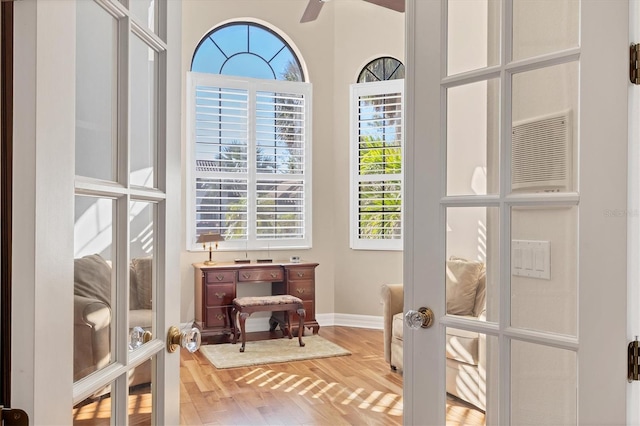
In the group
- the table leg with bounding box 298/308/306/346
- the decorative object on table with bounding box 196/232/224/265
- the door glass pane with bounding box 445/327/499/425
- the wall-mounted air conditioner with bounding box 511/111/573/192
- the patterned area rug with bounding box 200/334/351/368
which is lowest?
the patterned area rug with bounding box 200/334/351/368

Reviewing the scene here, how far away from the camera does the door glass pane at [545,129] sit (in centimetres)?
130

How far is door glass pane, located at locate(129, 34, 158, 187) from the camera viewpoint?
1192mm

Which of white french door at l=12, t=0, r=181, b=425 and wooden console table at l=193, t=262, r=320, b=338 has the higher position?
white french door at l=12, t=0, r=181, b=425

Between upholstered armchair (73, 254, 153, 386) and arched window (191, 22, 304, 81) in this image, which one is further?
arched window (191, 22, 304, 81)

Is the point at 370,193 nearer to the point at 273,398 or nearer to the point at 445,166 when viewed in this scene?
the point at 273,398

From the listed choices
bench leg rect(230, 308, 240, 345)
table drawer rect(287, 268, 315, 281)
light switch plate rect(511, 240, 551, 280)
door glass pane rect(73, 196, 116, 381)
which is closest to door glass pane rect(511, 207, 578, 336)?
light switch plate rect(511, 240, 551, 280)

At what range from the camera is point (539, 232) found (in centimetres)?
137

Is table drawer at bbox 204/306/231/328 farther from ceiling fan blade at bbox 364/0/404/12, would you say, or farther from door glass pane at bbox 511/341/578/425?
door glass pane at bbox 511/341/578/425

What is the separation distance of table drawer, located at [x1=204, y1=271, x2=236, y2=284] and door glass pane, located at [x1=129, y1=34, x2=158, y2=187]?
402 centimetres

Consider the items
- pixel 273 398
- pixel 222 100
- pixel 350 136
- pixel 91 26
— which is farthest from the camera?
pixel 350 136

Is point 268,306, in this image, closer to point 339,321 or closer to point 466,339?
point 339,321

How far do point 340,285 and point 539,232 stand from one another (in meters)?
4.90

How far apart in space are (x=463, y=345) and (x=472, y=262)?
251 mm

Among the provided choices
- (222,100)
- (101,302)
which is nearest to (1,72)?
(101,302)
